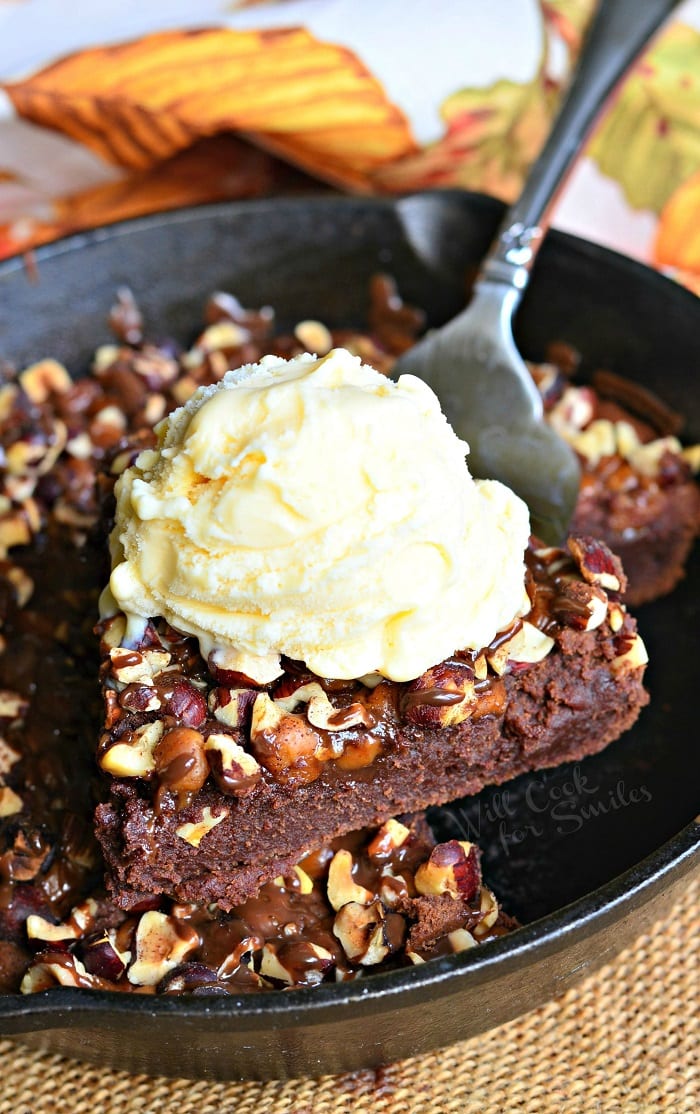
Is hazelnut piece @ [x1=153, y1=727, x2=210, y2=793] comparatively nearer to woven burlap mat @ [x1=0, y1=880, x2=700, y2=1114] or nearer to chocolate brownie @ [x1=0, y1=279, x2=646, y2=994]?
chocolate brownie @ [x1=0, y1=279, x2=646, y2=994]

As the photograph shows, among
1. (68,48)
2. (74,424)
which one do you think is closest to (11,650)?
(74,424)

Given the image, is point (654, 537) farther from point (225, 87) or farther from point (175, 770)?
point (225, 87)

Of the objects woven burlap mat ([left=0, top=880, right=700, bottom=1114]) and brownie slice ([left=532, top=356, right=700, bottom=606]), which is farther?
brownie slice ([left=532, top=356, right=700, bottom=606])

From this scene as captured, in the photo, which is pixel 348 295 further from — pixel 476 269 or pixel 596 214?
pixel 596 214

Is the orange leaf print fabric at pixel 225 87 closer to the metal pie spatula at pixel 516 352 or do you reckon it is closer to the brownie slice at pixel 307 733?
the metal pie spatula at pixel 516 352

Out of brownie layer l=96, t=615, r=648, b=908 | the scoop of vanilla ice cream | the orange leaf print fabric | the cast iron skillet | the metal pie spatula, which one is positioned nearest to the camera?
the cast iron skillet

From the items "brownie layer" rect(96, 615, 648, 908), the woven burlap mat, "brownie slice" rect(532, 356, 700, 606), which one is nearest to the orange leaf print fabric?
"brownie slice" rect(532, 356, 700, 606)
